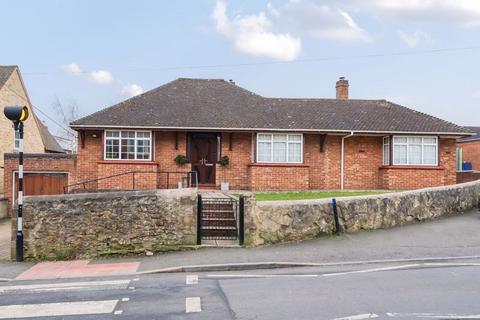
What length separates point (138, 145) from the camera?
22.2 m

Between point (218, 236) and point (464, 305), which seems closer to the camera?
point (464, 305)

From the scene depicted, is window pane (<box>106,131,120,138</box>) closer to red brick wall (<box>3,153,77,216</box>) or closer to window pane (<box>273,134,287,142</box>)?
red brick wall (<box>3,153,77,216</box>)

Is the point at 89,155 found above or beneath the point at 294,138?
beneath

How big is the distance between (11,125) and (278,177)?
19269 millimetres

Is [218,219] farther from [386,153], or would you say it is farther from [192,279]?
[386,153]

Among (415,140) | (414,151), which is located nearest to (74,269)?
(414,151)

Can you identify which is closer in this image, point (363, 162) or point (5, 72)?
point (363, 162)

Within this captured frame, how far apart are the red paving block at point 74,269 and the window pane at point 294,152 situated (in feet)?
41.3

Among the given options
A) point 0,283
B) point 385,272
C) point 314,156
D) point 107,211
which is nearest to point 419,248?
point 385,272

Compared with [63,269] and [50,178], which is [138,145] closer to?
[50,178]

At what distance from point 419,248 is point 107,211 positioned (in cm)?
751

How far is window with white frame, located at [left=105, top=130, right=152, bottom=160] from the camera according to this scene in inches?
870

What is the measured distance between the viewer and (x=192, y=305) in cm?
707

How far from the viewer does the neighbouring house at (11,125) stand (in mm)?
30503
